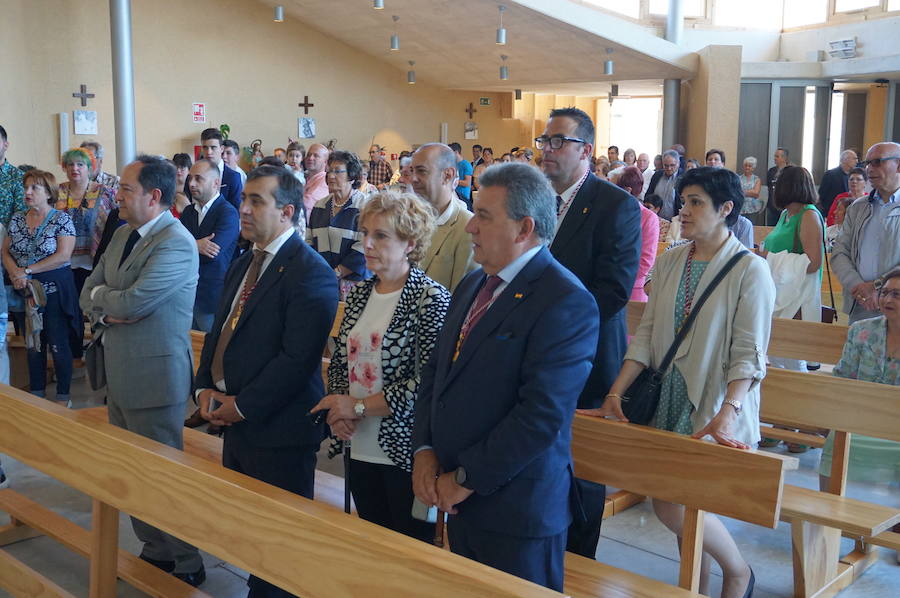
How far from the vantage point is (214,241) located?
17.1 feet

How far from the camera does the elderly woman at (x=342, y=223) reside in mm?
4617

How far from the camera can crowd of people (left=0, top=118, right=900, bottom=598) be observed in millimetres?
1990

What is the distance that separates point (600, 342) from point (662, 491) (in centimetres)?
66

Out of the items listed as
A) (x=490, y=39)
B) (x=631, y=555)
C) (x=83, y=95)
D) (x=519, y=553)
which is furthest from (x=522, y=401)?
(x=490, y=39)

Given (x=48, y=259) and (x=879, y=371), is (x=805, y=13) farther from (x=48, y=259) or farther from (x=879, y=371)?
(x=48, y=259)

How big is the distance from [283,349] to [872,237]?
10.7 feet

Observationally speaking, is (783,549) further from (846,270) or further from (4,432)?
(4,432)

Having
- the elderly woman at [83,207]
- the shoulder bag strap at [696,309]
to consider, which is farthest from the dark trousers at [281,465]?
the elderly woman at [83,207]

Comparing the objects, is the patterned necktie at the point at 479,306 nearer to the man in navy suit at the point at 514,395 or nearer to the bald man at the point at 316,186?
the man in navy suit at the point at 514,395

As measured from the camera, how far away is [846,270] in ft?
15.3

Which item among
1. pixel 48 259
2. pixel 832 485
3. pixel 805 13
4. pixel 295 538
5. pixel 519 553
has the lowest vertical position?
pixel 832 485

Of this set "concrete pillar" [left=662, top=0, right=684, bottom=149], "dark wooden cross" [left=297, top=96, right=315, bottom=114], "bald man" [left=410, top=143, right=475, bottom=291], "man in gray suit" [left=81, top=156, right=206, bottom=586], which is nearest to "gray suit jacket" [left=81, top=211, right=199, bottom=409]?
"man in gray suit" [left=81, top=156, right=206, bottom=586]

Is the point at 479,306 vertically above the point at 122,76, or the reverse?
the point at 122,76

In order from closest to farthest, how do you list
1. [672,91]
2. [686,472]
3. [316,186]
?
[686,472] → [316,186] → [672,91]
